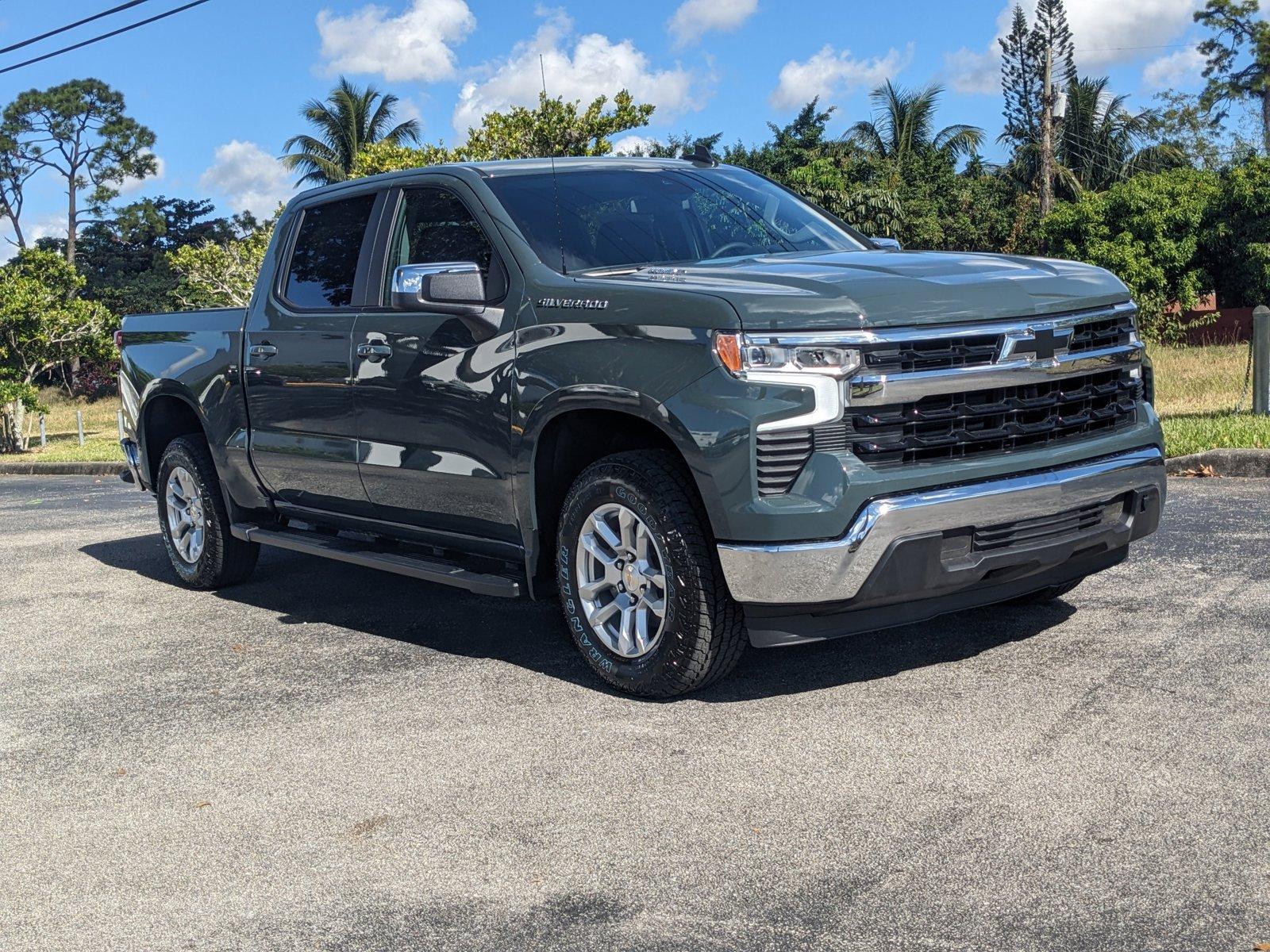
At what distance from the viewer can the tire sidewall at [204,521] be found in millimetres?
7832

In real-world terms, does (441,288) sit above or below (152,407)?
above

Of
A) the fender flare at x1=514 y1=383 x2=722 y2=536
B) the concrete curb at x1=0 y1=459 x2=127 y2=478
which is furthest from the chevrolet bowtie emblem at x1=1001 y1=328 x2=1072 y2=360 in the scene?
the concrete curb at x1=0 y1=459 x2=127 y2=478

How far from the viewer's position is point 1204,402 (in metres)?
16.3

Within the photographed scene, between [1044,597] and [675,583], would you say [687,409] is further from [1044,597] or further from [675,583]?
[1044,597]

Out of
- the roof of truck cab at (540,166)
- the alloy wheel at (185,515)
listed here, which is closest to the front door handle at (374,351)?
the roof of truck cab at (540,166)

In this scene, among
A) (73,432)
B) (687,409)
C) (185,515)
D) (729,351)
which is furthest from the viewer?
(73,432)

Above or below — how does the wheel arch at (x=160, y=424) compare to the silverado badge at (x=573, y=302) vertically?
below

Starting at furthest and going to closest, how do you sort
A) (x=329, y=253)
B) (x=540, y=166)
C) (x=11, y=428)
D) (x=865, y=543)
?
(x=11, y=428) → (x=329, y=253) → (x=540, y=166) → (x=865, y=543)

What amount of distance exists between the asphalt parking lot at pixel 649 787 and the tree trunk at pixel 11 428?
28.7 m

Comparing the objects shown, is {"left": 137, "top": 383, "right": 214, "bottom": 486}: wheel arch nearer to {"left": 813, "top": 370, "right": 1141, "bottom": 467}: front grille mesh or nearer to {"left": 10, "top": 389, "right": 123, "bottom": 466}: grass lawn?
{"left": 813, "top": 370, "right": 1141, "bottom": 467}: front grille mesh

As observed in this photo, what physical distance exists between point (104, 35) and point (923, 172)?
2869cm

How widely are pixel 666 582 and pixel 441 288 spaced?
1.51 meters

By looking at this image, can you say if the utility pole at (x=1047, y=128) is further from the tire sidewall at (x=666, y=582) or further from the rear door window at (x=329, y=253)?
the tire sidewall at (x=666, y=582)

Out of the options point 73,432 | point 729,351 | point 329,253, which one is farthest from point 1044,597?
point 73,432
